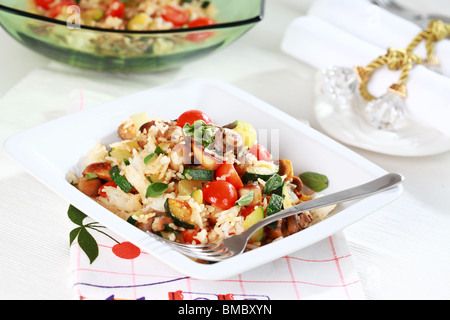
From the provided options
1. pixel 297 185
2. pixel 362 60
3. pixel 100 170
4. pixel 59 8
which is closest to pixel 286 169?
pixel 297 185

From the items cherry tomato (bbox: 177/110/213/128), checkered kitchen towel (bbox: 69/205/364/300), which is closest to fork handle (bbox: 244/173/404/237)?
checkered kitchen towel (bbox: 69/205/364/300)

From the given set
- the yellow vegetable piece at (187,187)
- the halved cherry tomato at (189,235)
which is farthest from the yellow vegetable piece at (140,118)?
the halved cherry tomato at (189,235)

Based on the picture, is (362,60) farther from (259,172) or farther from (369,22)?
(259,172)

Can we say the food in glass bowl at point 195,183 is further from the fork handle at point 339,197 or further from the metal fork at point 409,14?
the metal fork at point 409,14

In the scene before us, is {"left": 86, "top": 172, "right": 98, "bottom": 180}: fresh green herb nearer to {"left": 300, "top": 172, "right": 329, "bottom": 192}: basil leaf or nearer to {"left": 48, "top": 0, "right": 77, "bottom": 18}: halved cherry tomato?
{"left": 300, "top": 172, "right": 329, "bottom": 192}: basil leaf

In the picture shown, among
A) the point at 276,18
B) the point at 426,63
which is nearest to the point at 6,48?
the point at 276,18
